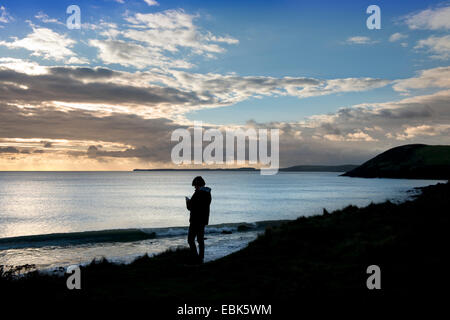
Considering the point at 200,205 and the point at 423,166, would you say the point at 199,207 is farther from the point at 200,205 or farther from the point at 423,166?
the point at 423,166

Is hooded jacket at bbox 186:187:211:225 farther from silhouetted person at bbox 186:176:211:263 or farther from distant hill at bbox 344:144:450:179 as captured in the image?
distant hill at bbox 344:144:450:179

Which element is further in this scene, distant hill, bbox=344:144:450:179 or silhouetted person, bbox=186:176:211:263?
distant hill, bbox=344:144:450:179

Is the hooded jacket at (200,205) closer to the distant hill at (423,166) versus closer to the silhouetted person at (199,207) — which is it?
the silhouetted person at (199,207)

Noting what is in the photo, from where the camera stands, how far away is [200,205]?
1108 centimetres

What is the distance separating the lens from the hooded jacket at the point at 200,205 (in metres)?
11.0

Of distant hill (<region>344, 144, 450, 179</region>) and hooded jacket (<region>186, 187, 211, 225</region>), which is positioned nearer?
hooded jacket (<region>186, 187, 211, 225</region>)

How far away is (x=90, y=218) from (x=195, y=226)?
34.1m

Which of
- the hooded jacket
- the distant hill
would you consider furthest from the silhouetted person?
the distant hill

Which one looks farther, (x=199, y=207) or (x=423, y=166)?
(x=423, y=166)

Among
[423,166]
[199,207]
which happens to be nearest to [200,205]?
[199,207]

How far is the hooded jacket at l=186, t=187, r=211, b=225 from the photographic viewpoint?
11.0 metres

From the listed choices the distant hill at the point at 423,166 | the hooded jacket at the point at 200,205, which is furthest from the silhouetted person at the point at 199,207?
the distant hill at the point at 423,166
